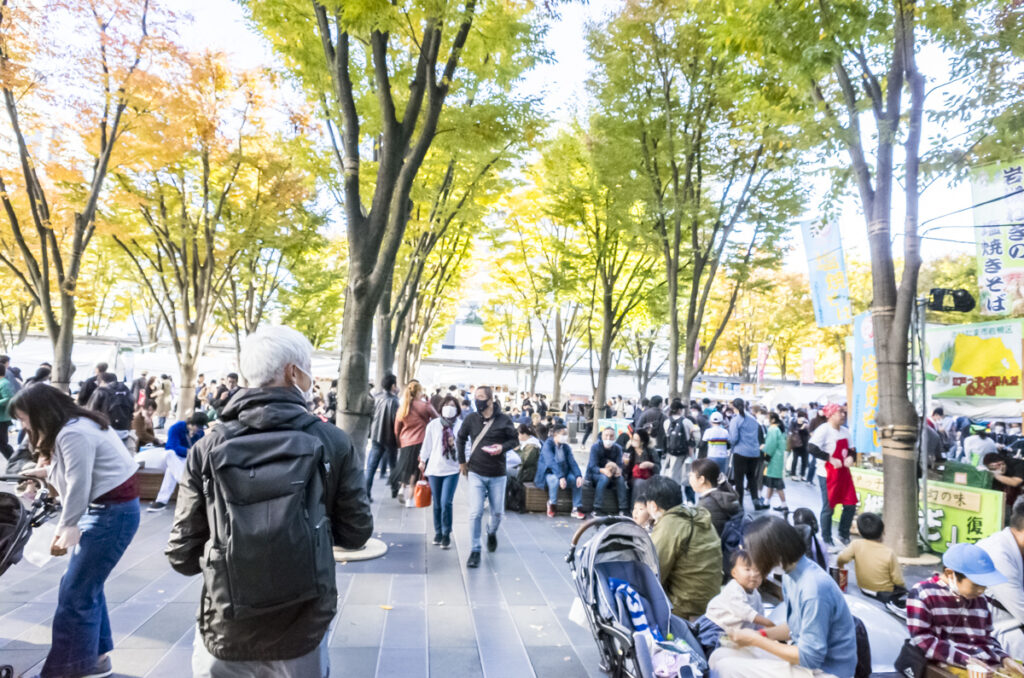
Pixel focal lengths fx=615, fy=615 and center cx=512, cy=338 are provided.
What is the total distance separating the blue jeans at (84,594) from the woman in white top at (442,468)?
10.7ft

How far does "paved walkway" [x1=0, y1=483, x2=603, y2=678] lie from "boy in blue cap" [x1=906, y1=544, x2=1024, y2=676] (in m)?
1.80

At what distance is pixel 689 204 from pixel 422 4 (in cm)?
656

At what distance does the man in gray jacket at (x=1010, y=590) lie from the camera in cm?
368

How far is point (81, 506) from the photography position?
2.89 metres

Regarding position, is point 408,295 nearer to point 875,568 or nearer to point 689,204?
point 689,204

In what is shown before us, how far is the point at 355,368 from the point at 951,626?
15.4ft

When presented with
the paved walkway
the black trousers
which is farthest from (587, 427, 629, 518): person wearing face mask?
the paved walkway

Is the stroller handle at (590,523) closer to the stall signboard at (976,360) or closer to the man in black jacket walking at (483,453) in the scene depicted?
the man in black jacket walking at (483,453)

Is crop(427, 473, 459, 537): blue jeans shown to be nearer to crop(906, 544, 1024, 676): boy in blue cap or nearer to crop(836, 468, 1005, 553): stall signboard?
crop(906, 544, 1024, 676): boy in blue cap

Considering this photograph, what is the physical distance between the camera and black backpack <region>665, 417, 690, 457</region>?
9445 mm

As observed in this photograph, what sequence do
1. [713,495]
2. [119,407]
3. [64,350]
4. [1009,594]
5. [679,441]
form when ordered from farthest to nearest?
[679,441], [64,350], [119,407], [713,495], [1009,594]

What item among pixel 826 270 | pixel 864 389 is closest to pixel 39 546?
pixel 864 389

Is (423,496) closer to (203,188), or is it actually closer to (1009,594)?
(1009,594)

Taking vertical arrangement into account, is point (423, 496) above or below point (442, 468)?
below
